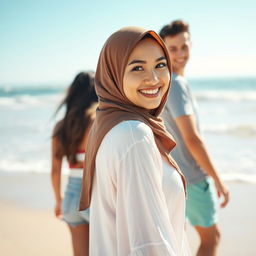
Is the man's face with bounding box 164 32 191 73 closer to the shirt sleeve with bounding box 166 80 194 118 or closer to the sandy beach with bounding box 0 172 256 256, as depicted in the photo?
the shirt sleeve with bounding box 166 80 194 118

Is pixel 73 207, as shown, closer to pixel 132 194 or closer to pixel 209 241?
pixel 209 241

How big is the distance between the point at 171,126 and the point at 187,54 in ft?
1.87

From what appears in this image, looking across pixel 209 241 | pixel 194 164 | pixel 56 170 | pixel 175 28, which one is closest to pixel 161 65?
pixel 194 164

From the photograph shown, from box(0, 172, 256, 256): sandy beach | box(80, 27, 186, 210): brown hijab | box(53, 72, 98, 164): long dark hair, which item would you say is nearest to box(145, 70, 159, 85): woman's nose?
box(80, 27, 186, 210): brown hijab

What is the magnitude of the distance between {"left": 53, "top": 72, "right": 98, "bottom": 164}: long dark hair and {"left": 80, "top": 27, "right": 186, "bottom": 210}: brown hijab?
1182mm

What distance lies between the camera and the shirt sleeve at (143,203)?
125cm

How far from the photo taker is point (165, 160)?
1479 mm

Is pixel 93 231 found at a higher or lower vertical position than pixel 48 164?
higher

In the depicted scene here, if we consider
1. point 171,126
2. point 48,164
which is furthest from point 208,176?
point 48,164

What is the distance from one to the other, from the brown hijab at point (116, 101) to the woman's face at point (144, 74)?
23mm

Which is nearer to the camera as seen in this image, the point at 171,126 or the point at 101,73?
the point at 101,73

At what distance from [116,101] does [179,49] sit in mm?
1376

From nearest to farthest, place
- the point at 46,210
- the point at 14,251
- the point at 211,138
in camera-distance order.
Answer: the point at 14,251, the point at 46,210, the point at 211,138

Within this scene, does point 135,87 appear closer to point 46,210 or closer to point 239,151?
point 46,210
